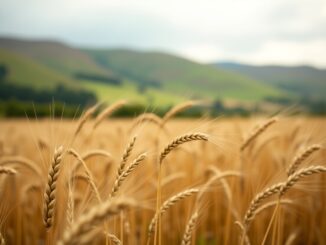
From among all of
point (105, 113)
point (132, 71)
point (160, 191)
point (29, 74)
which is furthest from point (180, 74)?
point (160, 191)

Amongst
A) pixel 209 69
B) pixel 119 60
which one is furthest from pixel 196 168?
pixel 119 60

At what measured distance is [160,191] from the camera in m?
1.52

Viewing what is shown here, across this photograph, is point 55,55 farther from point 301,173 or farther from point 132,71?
point 301,173

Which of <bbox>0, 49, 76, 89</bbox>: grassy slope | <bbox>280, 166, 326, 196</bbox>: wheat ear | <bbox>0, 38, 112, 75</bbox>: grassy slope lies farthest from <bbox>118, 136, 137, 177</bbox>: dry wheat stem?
<bbox>0, 38, 112, 75</bbox>: grassy slope

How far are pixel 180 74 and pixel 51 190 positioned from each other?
153 metres

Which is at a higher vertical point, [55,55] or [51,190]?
[55,55]

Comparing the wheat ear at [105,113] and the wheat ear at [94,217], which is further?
the wheat ear at [105,113]

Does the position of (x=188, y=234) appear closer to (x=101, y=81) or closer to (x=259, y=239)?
(x=259, y=239)

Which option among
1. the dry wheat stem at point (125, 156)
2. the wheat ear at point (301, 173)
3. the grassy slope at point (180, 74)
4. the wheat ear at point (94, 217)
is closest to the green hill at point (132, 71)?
the grassy slope at point (180, 74)

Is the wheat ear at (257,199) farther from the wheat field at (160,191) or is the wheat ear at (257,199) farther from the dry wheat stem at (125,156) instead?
the dry wheat stem at (125,156)

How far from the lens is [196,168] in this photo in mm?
3645

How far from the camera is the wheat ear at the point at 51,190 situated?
1.18 meters

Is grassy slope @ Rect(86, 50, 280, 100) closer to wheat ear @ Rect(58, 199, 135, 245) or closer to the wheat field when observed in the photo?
the wheat field

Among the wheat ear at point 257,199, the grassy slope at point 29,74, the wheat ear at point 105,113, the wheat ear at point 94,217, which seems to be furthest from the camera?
the grassy slope at point 29,74
